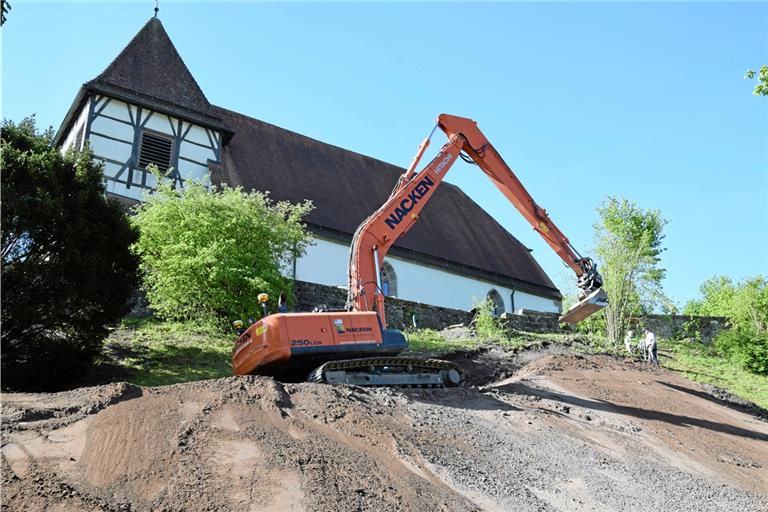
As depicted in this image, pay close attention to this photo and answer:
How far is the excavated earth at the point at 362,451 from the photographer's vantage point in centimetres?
743

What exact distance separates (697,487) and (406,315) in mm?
12570

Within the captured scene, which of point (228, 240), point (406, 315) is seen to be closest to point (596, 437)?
point (228, 240)

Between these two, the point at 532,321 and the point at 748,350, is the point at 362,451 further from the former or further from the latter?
the point at 748,350

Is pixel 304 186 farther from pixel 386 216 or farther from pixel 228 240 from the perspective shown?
pixel 386 216

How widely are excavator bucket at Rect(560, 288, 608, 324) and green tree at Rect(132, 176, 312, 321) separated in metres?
6.34

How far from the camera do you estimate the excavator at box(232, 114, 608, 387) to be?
38.9 ft

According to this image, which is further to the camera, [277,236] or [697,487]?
[277,236]

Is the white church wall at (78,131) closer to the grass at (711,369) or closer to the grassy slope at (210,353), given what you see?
the grassy slope at (210,353)

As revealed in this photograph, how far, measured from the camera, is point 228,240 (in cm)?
1766

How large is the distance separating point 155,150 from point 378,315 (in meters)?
13.9

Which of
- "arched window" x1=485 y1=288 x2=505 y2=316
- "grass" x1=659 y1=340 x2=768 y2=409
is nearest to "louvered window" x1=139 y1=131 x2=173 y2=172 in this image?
"arched window" x1=485 y1=288 x2=505 y2=316

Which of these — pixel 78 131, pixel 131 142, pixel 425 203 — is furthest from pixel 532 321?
Result: pixel 78 131

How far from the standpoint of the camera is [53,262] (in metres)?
12.3

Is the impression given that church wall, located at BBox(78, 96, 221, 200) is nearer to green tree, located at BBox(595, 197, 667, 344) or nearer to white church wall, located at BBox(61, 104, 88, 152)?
white church wall, located at BBox(61, 104, 88, 152)
